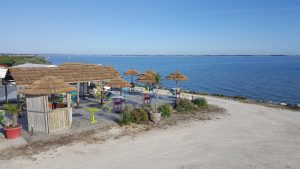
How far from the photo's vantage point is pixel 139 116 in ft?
47.7

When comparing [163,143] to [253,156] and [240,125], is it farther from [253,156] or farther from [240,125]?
Answer: [240,125]

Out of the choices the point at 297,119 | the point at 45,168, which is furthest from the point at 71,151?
the point at 297,119

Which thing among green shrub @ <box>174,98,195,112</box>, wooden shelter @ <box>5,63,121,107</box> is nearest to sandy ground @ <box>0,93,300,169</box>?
green shrub @ <box>174,98,195,112</box>

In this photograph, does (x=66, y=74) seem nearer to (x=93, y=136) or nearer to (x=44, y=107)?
(x=44, y=107)

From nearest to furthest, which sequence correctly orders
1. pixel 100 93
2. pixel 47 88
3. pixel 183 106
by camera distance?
pixel 47 88 → pixel 183 106 → pixel 100 93

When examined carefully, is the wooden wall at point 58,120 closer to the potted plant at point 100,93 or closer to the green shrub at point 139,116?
the green shrub at point 139,116

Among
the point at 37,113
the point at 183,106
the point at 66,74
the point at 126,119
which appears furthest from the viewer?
the point at 183,106

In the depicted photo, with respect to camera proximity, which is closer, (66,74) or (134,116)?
(134,116)

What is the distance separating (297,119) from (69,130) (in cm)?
1333

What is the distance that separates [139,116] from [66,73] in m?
6.26

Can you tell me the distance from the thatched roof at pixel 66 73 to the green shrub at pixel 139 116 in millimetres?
5173

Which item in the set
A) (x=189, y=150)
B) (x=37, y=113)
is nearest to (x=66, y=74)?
Answer: (x=37, y=113)

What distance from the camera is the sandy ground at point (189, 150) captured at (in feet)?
30.8

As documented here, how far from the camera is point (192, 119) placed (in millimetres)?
15883
